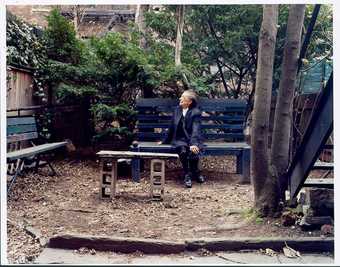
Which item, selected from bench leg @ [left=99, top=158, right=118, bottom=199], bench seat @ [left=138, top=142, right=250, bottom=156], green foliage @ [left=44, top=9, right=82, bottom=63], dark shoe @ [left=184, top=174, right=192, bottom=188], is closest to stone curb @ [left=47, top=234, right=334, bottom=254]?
bench leg @ [left=99, top=158, right=118, bottom=199]

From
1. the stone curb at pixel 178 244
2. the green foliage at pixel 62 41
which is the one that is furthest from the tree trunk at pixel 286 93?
the green foliage at pixel 62 41

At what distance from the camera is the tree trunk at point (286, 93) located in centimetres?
405

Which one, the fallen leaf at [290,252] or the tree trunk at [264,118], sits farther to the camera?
the tree trunk at [264,118]

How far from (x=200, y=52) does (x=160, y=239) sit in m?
4.55

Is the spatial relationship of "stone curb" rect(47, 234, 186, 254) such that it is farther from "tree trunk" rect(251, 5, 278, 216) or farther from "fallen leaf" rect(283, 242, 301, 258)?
"tree trunk" rect(251, 5, 278, 216)

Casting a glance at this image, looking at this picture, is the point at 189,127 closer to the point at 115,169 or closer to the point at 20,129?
the point at 115,169

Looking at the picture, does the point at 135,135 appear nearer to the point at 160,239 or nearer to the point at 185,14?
the point at 185,14

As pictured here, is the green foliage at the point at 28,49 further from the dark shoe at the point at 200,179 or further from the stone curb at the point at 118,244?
the stone curb at the point at 118,244

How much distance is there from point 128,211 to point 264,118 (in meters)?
1.70

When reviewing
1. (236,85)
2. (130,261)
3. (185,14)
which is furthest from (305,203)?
(185,14)

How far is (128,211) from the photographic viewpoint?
460 centimetres

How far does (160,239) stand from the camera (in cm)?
371

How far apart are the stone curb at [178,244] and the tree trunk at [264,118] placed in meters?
0.55

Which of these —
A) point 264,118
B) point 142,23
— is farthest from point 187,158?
point 142,23
